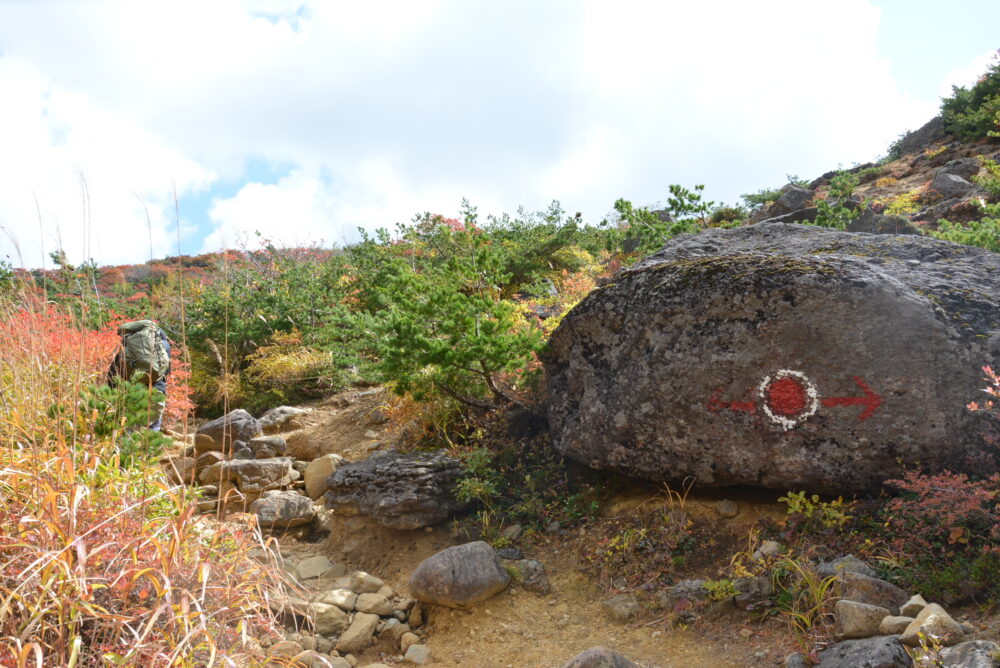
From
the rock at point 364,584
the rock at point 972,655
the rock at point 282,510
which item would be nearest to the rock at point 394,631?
the rock at point 364,584

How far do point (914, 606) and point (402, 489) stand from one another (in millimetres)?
3576

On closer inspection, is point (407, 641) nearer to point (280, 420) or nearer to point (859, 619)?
point (859, 619)

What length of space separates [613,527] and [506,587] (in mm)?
924

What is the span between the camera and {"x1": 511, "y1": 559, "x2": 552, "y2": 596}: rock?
4.40 meters

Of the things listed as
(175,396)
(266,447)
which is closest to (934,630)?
(266,447)

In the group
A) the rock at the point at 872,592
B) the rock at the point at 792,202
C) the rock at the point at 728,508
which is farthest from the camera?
the rock at the point at 792,202

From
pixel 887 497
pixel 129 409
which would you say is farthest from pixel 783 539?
pixel 129 409

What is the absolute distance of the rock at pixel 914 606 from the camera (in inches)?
117

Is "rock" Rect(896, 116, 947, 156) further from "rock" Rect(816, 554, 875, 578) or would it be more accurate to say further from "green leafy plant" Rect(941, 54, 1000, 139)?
"rock" Rect(816, 554, 875, 578)

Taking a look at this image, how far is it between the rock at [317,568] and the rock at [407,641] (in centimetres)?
114

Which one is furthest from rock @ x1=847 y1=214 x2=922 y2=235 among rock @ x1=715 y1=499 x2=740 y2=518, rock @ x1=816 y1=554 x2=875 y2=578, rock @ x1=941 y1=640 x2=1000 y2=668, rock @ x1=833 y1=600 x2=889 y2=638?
rock @ x1=941 y1=640 x2=1000 y2=668

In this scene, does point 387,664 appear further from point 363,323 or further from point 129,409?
point 363,323

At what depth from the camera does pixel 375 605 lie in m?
4.29

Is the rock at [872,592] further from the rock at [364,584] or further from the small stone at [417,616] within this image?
the rock at [364,584]
